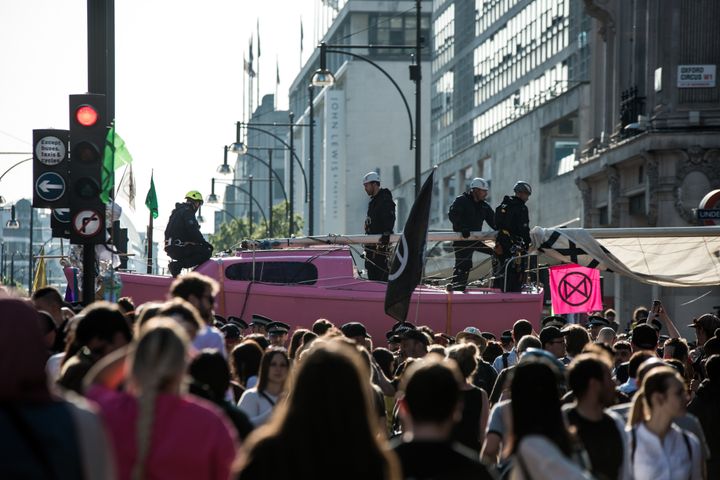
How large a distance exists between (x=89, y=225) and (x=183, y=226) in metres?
7.65

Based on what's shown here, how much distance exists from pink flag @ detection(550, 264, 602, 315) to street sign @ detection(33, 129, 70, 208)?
821 centimetres

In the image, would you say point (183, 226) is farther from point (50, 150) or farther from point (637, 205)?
point (637, 205)

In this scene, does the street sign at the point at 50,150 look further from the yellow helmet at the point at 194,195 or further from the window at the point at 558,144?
the window at the point at 558,144

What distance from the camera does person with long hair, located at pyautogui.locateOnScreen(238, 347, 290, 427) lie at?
8.55 metres

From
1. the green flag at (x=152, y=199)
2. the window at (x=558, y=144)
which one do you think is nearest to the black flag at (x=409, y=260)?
the green flag at (x=152, y=199)

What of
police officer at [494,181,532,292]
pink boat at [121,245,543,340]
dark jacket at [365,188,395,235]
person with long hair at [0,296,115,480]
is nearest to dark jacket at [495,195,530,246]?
police officer at [494,181,532,292]

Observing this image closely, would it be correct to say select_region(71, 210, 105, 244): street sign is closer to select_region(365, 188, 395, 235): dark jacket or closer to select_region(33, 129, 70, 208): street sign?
select_region(33, 129, 70, 208): street sign

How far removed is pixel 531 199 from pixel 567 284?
1347 inches

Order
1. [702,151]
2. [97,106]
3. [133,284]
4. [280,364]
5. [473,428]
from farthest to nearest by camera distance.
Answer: [702,151] < [133,284] < [97,106] < [473,428] < [280,364]

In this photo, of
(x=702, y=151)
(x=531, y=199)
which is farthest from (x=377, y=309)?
(x=531, y=199)

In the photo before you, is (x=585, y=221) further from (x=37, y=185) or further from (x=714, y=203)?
(x=37, y=185)

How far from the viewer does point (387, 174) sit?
368ft

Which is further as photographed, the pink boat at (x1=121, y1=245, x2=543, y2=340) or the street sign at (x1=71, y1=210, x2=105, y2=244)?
the pink boat at (x1=121, y1=245, x2=543, y2=340)

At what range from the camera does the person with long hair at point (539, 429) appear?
5652 millimetres
